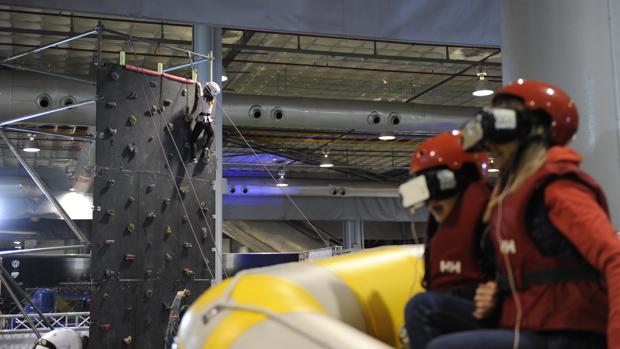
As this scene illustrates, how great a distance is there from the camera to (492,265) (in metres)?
2.31

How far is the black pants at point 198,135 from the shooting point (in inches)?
304

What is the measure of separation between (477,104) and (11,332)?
12466 millimetres

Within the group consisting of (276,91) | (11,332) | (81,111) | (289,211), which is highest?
(276,91)

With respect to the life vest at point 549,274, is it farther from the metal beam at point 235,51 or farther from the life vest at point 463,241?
the metal beam at point 235,51

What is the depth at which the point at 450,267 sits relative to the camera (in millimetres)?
2385

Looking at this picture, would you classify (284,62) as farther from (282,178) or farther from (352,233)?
(352,233)

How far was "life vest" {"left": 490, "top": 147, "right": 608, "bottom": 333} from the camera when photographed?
71.9 inches

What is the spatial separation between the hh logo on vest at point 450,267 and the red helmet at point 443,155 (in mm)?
337

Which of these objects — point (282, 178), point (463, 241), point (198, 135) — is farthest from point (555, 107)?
point (282, 178)

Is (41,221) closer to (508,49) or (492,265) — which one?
(508,49)

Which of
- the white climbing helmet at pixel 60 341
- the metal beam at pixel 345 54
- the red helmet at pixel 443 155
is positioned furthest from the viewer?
the metal beam at pixel 345 54

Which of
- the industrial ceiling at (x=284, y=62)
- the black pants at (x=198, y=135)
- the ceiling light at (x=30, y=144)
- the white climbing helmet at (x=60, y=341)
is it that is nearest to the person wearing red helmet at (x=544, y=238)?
the white climbing helmet at (x=60, y=341)

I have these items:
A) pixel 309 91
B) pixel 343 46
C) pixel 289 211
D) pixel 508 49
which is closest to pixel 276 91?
pixel 309 91

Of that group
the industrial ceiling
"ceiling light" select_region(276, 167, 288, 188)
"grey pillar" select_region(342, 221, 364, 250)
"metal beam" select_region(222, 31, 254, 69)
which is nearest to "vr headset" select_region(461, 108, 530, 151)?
the industrial ceiling
